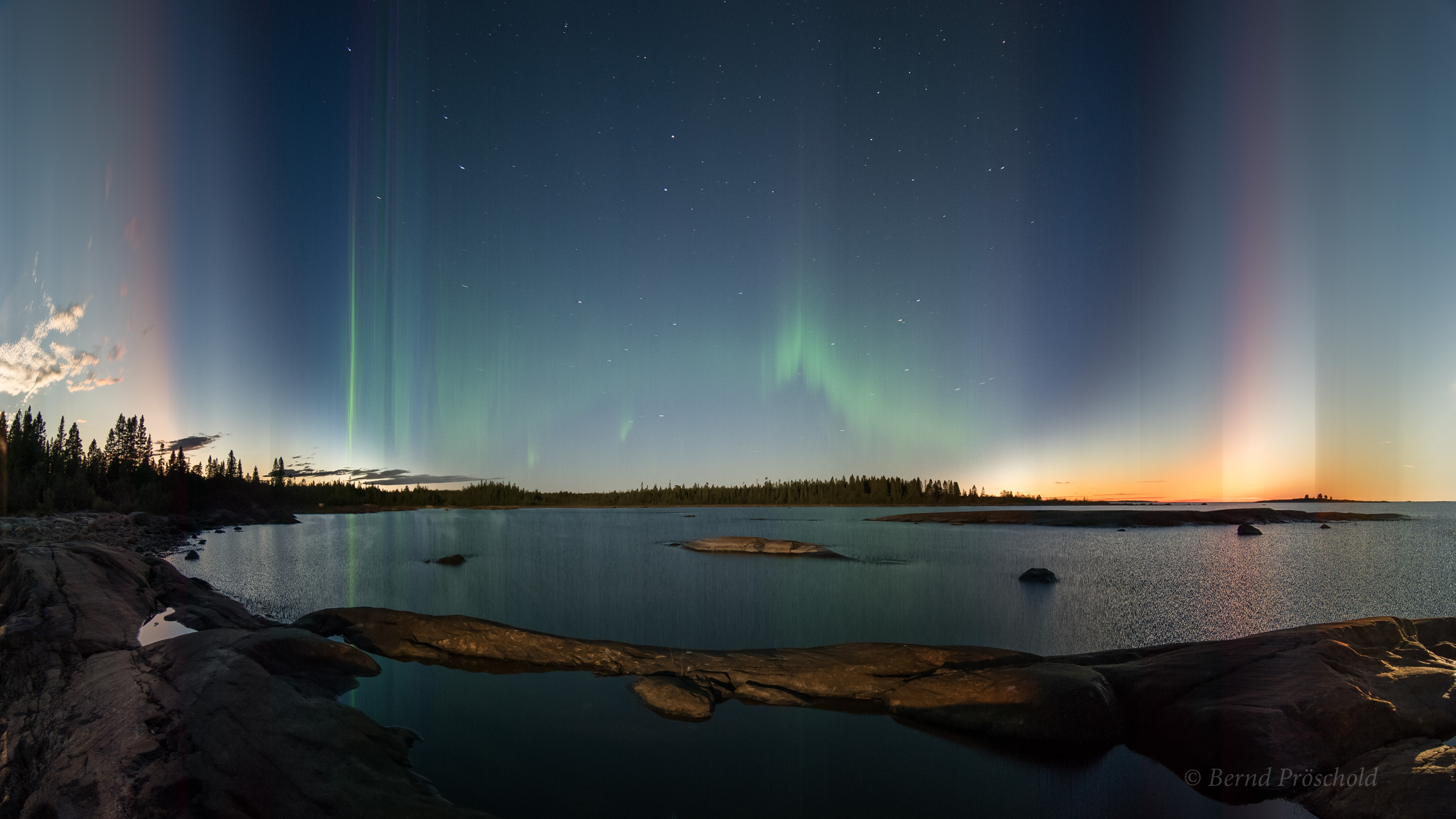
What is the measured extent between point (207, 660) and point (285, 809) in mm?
4646

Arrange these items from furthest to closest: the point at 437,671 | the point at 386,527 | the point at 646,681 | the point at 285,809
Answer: the point at 386,527, the point at 437,671, the point at 646,681, the point at 285,809

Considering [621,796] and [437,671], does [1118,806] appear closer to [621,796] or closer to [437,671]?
[621,796]

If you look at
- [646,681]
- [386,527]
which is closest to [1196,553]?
[646,681]

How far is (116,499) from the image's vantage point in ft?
240

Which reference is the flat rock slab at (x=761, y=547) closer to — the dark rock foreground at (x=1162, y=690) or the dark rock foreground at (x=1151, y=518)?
the dark rock foreground at (x=1162, y=690)

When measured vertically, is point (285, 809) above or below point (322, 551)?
above

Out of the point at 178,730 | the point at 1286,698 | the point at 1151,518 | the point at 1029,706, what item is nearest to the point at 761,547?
the point at 1029,706

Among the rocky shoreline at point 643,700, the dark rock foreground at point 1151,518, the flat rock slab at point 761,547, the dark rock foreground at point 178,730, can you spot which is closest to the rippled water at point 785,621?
the rocky shoreline at point 643,700

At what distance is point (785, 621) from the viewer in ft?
73.9

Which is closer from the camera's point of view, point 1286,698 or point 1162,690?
point 1286,698

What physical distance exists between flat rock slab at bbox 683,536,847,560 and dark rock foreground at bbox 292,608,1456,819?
32.8 m

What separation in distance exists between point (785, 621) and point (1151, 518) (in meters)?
106

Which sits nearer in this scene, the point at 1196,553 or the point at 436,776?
the point at 436,776

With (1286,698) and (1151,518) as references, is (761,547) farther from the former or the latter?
(1151,518)
